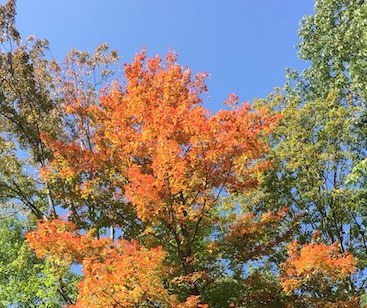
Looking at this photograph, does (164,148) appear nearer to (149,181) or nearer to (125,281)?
(149,181)

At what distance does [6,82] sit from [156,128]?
6.43 metres

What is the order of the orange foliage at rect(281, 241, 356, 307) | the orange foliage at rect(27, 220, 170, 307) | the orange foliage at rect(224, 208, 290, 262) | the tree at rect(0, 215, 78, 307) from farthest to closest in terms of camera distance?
the tree at rect(0, 215, 78, 307) < the orange foliage at rect(224, 208, 290, 262) < the orange foliage at rect(281, 241, 356, 307) < the orange foliage at rect(27, 220, 170, 307)

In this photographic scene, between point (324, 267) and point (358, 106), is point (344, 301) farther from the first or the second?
point (358, 106)

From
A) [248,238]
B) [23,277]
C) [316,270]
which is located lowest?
[316,270]

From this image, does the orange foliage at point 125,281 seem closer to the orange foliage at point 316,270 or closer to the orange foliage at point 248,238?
the orange foliage at point 248,238

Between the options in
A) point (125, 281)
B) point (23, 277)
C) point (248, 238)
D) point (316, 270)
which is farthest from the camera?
point (23, 277)

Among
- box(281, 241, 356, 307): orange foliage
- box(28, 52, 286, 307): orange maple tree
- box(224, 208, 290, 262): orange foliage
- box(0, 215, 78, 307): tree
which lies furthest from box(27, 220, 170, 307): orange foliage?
box(0, 215, 78, 307): tree

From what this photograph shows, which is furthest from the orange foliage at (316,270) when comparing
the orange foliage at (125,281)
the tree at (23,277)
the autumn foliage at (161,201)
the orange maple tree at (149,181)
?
the tree at (23,277)

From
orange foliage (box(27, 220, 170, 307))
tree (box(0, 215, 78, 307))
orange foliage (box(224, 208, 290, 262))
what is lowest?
orange foliage (box(27, 220, 170, 307))

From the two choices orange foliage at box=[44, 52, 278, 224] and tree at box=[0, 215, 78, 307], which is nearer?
orange foliage at box=[44, 52, 278, 224]

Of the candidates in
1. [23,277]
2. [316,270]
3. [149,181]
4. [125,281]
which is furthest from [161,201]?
[23,277]

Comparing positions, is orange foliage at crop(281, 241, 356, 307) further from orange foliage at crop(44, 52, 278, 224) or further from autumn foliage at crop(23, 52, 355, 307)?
orange foliage at crop(44, 52, 278, 224)

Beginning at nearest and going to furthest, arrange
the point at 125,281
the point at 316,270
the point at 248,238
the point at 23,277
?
the point at 125,281
the point at 316,270
the point at 248,238
the point at 23,277

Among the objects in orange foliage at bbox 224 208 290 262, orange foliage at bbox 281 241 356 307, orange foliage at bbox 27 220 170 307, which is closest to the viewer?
orange foliage at bbox 27 220 170 307
